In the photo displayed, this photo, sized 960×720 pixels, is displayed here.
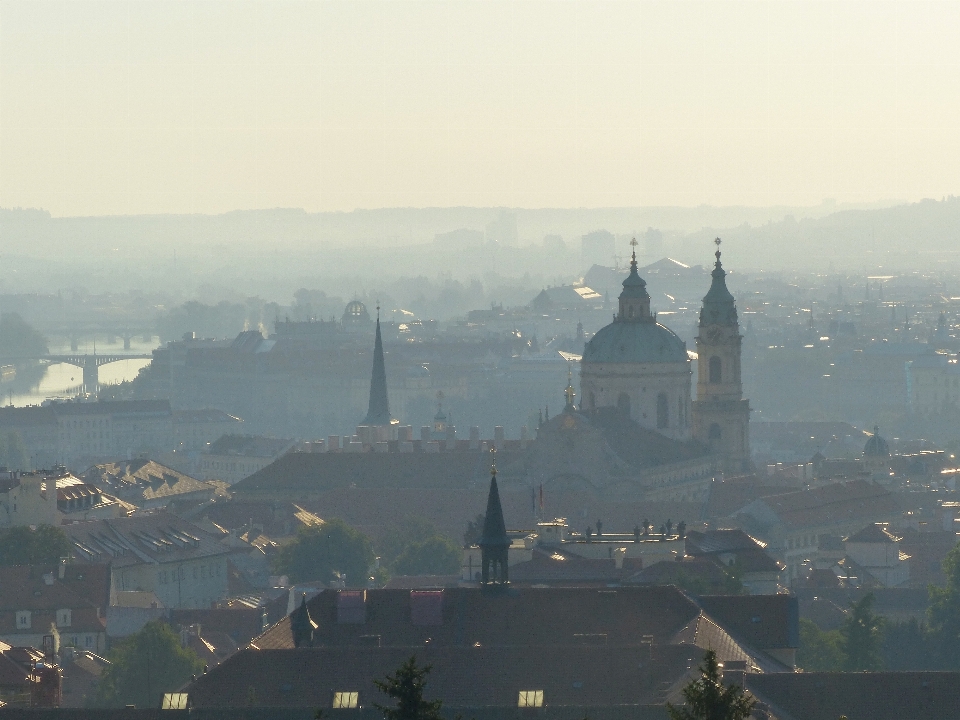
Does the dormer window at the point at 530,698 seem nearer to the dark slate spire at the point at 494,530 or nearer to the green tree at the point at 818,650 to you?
the dark slate spire at the point at 494,530

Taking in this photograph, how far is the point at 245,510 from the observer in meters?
98.1

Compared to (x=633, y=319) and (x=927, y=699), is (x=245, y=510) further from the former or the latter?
(x=927, y=699)

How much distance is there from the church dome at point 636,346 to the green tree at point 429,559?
24.0m

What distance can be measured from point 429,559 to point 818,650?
2244 centimetres

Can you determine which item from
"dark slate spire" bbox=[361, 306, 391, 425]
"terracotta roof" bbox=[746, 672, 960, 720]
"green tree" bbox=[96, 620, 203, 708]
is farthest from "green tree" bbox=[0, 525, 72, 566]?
"dark slate spire" bbox=[361, 306, 391, 425]

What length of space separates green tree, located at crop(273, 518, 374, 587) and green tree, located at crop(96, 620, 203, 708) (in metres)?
18.0

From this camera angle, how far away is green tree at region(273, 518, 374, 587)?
80.2 m

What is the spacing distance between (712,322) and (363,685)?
6521 cm

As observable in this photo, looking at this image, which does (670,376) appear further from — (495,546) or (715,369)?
(495,546)

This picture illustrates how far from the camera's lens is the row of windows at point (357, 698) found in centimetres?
4431

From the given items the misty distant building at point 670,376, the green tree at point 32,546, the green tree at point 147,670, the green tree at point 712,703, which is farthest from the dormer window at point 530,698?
the misty distant building at point 670,376

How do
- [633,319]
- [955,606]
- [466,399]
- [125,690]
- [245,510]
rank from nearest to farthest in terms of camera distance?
[125,690], [955,606], [245,510], [633,319], [466,399]

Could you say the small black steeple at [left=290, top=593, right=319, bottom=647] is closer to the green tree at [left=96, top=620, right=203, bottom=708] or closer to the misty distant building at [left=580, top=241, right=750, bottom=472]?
the green tree at [left=96, top=620, right=203, bottom=708]

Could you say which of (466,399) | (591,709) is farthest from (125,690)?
(466,399)
